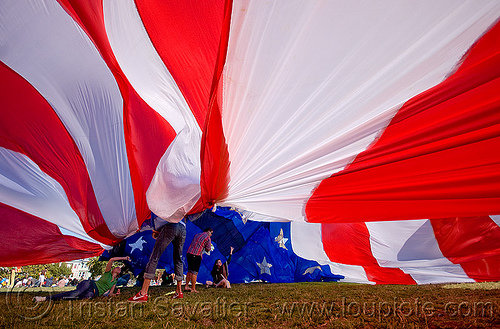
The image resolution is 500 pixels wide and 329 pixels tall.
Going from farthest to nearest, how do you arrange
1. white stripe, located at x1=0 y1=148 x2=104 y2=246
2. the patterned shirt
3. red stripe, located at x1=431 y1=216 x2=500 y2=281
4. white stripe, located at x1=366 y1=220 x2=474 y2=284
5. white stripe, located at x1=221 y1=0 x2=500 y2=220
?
the patterned shirt → white stripe, located at x1=0 y1=148 x2=104 y2=246 → white stripe, located at x1=366 y1=220 x2=474 y2=284 → red stripe, located at x1=431 y1=216 x2=500 y2=281 → white stripe, located at x1=221 y1=0 x2=500 y2=220

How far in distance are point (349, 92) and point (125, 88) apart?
2015mm

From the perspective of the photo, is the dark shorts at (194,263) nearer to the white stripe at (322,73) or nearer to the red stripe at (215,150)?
the red stripe at (215,150)

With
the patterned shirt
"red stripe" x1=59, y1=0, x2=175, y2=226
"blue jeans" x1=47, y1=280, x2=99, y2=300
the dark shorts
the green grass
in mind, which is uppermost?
"red stripe" x1=59, y1=0, x2=175, y2=226

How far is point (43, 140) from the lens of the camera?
11.4 ft

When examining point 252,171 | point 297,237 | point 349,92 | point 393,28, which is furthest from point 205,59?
point 297,237

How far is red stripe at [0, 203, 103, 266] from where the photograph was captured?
13.6 ft

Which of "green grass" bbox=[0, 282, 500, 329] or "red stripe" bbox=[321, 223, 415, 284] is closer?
"green grass" bbox=[0, 282, 500, 329]

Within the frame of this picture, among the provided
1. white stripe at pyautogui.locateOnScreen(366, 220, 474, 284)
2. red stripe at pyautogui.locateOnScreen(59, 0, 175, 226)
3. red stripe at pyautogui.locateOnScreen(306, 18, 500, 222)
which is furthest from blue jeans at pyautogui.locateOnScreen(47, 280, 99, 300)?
white stripe at pyautogui.locateOnScreen(366, 220, 474, 284)

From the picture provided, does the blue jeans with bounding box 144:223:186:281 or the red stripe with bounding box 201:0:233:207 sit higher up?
the red stripe with bounding box 201:0:233:207

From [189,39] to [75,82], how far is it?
130cm

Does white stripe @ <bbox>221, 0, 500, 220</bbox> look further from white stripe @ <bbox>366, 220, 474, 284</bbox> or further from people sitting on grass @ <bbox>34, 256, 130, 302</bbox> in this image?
people sitting on grass @ <bbox>34, 256, 130, 302</bbox>

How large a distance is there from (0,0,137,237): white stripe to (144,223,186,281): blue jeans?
641mm

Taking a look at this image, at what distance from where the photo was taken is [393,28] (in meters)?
1.69

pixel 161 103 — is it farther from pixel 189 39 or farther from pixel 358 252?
pixel 358 252
